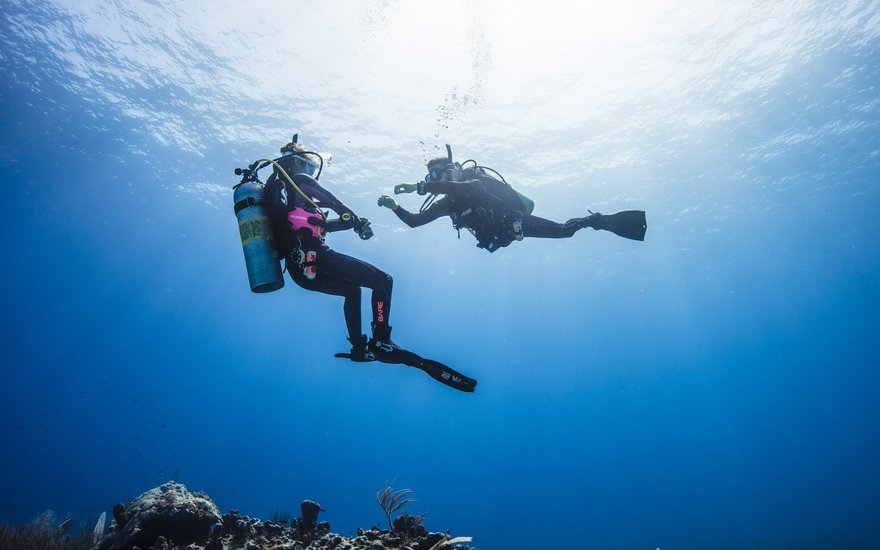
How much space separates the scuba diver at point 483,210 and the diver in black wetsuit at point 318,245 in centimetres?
104

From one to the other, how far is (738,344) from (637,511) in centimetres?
4743

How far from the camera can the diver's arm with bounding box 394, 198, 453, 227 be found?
6604 mm

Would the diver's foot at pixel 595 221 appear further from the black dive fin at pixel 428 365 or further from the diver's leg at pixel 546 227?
the black dive fin at pixel 428 365

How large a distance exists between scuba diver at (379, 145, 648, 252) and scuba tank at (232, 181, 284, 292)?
5.83ft

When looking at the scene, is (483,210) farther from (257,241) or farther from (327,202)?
(257,241)

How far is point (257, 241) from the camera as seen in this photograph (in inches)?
197

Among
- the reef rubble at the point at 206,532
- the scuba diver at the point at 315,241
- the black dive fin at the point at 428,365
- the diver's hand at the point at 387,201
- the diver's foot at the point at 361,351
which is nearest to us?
the reef rubble at the point at 206,532

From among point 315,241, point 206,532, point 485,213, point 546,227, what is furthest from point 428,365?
point 546,227

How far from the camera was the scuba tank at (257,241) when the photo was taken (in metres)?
4.95

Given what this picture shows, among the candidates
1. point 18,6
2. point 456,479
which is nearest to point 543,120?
point 18,6

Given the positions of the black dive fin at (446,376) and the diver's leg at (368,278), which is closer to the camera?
the diver's leg at (368,278)

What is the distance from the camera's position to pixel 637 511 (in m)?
65.7

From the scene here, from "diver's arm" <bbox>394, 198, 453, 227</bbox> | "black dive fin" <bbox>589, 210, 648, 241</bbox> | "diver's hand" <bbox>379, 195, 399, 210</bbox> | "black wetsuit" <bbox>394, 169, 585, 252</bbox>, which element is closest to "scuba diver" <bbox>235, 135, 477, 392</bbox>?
"diver's hand" <bbox>379, 195, 399, 210</bbox>

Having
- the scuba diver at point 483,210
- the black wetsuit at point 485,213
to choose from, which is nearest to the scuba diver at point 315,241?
the scuba diver at point 483,210
